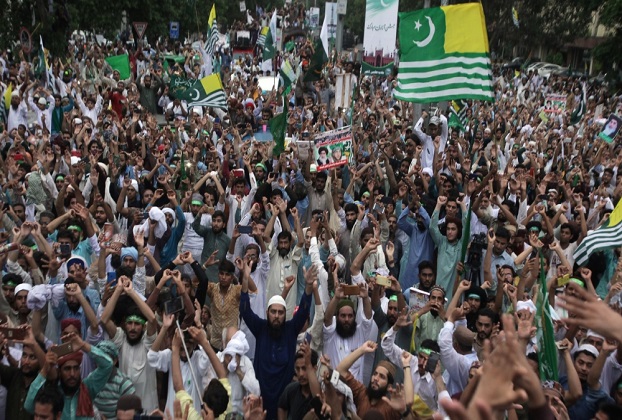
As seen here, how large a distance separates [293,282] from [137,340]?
54.3 inches

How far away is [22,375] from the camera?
4.77 meters

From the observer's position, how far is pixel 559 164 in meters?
12.4

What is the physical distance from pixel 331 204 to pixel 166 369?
3.94m

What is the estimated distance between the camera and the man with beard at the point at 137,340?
5055 millimetres

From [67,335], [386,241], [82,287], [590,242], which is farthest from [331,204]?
[67,335]

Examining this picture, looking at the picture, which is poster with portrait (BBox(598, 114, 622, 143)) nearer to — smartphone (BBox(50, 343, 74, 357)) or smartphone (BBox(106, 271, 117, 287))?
smartphone (BBox(106, 271, 117, 287))

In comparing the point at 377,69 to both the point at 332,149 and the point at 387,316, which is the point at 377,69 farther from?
the point at 387,316

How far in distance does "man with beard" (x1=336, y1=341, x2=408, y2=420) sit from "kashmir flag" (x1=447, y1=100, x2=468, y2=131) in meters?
9.64

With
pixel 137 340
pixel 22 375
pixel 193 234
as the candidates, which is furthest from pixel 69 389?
pixel 193 234

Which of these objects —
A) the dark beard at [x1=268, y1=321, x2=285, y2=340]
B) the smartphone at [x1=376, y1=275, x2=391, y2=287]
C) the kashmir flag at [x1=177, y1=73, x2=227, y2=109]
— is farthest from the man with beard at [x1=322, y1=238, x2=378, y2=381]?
the kashmir flag at [x1=177, y1=73, x2=227, y2=109]

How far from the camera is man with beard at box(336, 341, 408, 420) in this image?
14.9 ft

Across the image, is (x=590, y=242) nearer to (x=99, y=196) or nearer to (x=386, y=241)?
(x=386, y=241)

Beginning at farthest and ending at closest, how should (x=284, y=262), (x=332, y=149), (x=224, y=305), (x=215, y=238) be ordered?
(x=332, y=149) → (x=215, y=238) → (x=284, y=262) → (x=224, y=305)

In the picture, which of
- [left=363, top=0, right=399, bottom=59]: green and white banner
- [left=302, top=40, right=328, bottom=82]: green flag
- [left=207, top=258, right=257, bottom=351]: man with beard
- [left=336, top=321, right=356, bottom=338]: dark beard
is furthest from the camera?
[left=363, top=0, right=399, bottom=59]: green and white banner
